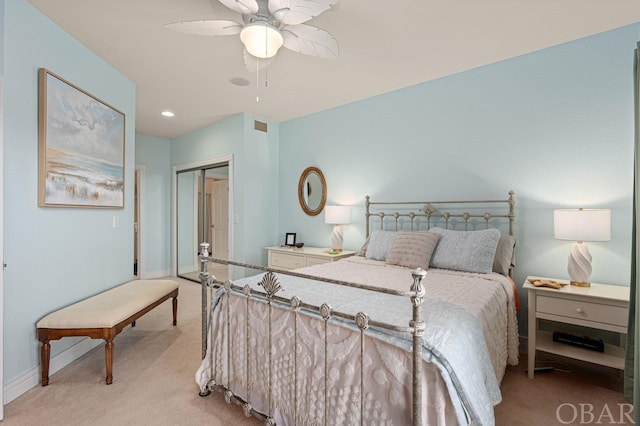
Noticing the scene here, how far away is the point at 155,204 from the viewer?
17.9 ft

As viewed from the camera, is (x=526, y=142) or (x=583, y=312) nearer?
(x=583, y=312)

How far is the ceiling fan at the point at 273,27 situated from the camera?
1.66 meters

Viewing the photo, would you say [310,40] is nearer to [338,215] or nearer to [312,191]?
[338,215]

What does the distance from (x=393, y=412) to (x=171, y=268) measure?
17.6 ft

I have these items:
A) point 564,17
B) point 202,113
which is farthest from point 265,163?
point 564,17

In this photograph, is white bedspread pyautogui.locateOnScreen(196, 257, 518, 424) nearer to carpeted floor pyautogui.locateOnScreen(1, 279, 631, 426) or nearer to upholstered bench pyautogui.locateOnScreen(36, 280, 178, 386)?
carpeted floor pyautogui.locateOnScreen(1, 279, 631, 426)

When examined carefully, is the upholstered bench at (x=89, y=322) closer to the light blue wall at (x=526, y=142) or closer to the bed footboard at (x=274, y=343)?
the bed footboard at (x=274, y=343)

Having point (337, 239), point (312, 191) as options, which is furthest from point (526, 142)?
point (312, 191)

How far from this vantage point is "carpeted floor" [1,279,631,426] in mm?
1767

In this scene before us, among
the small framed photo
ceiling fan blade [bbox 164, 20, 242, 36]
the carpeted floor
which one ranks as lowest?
the carpeted floor

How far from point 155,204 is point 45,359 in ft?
12.4

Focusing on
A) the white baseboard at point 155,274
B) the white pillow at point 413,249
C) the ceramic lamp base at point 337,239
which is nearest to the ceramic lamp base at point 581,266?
the white pillow at point 413,249

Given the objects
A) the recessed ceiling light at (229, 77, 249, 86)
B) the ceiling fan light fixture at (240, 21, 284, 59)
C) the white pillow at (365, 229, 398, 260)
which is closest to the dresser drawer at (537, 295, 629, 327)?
the white pillow at (365, 229, 398, 260)

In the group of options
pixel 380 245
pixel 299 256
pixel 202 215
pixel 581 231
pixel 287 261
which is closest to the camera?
pixel 581 231
